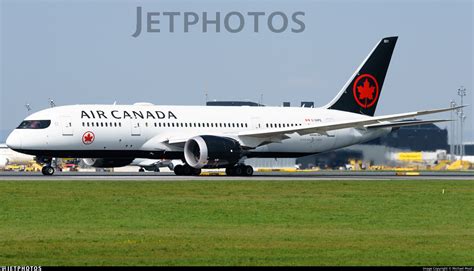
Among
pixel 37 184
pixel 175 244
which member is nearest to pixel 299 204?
pixel 175 244

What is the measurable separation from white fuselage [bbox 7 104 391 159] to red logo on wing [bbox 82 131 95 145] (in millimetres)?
55

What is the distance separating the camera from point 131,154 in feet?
197

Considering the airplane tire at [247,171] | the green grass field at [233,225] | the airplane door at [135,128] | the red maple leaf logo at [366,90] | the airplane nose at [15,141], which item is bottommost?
the green grass field at [233,225]

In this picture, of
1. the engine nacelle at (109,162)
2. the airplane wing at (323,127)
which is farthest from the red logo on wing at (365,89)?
the engine nacelle at (109,162)

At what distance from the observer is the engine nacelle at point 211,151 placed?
58.2 m

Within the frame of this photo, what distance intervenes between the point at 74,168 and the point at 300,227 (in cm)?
8128

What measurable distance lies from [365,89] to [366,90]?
11 centimetres

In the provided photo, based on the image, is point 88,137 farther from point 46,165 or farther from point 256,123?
point 256,123

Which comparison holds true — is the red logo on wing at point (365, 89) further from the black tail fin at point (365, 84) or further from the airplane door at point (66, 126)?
the airplane door at point (66, 126)

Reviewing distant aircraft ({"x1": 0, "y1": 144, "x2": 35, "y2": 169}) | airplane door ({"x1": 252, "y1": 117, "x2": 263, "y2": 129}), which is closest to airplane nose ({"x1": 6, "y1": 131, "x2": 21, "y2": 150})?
airplane door ({"x1": 252, "y1": 117, "x2": 263, "y2": 129})

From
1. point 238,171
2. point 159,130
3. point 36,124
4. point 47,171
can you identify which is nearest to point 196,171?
point 238,171

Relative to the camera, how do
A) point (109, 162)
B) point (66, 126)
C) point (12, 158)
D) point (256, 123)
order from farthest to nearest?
point (12, 158) < point (256, 123) < point (109, 162) < point (66, 126)

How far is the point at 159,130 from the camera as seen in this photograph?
198 feet

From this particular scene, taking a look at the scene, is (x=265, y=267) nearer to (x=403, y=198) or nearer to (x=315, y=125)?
(x=403, y=198)
